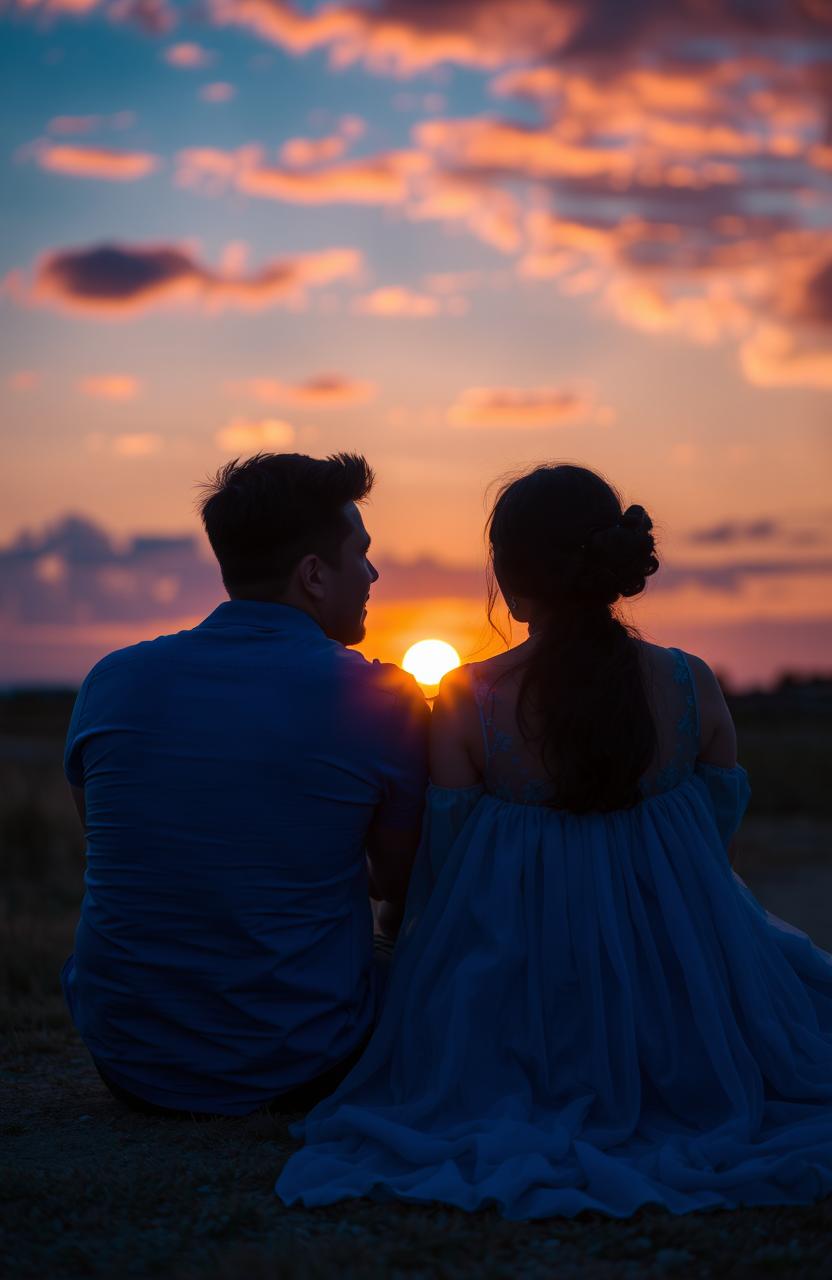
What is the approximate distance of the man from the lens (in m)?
3.22

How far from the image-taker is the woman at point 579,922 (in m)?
3.22

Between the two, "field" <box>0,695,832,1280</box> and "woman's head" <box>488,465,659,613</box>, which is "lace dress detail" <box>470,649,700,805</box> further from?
"field" <box>0,695,832,1280</box>

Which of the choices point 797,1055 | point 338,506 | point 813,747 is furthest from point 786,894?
point 813,747

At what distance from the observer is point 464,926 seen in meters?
3.45

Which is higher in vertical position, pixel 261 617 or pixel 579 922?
pixel 261 617

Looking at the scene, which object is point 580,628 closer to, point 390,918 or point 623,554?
point 623,554

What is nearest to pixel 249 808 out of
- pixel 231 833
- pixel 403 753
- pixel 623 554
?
pixel 231 833

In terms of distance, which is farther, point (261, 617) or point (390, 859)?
point (390, 859)

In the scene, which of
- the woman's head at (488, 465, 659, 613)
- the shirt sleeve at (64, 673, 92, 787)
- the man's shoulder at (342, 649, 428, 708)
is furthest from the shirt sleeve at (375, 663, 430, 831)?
the shirt sleeve at (64, 673, 92, 787)

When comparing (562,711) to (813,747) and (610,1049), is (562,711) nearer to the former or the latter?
(610,1049)

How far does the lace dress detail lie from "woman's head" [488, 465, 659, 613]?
0.28 meters

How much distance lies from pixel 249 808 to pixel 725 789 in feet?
4.43

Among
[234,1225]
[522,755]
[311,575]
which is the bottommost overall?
[234,1225]

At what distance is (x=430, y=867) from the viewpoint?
3.59 m
